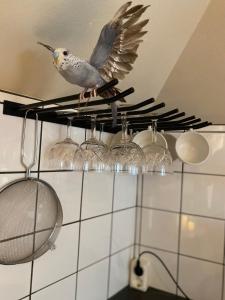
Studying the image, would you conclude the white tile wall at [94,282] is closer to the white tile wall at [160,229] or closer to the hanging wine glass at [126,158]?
the white tile wall at [160,229]

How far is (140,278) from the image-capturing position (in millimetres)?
1418

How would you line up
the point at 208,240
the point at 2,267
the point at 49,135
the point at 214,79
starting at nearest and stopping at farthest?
the point at 2,267 < the point at 49,135 < the point at 214,79 < the point at 208,240

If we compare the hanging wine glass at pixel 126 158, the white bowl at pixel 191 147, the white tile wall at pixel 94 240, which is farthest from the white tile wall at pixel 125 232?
the hanging wine glass at pixel 126 158

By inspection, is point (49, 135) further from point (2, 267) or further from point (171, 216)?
point (171, 216)

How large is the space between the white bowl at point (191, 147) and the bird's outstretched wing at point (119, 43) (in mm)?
501

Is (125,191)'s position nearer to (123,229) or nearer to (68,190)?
(123,229)

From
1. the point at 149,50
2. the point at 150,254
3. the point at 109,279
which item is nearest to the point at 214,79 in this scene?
the point at 149,50

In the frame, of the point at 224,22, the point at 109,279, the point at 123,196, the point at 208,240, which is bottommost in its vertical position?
the point at 109,279

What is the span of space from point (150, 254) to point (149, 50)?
3.00 ft

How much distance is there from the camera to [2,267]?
2.80 ft

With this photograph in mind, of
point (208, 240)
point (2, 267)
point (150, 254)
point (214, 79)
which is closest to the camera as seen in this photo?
point (2, 267)

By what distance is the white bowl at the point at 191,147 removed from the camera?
1194mm

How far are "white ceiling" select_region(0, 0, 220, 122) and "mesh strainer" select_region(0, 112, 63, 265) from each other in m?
0.15

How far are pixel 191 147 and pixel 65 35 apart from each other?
0.66 metres
